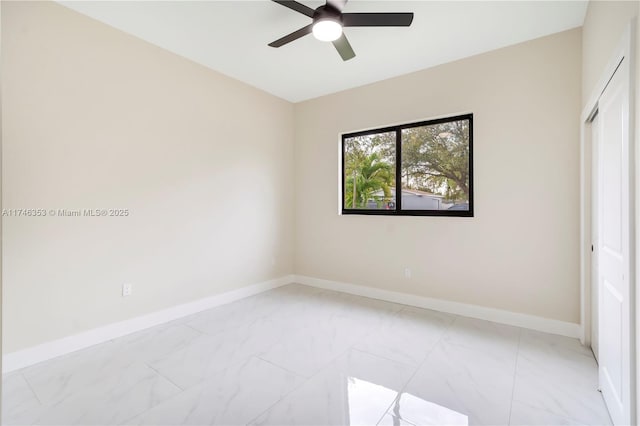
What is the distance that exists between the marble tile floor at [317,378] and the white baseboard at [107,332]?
0.28ft

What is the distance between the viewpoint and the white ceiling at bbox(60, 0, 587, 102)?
269cm

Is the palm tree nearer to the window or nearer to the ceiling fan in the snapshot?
the window

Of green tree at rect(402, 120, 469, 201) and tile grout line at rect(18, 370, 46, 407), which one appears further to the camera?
green tree at rect(402, 120, 469, 201)

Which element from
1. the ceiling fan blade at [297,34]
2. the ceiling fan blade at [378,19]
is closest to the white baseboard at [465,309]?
the ceiling fan blade at [378,19]

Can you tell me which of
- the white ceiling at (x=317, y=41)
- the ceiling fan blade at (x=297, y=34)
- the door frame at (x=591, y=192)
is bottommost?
the door frame at (x=591, y=192)

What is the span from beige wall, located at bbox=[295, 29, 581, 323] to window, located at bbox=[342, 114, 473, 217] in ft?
0.41

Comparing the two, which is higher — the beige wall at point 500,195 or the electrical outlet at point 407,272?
the beige wall at point 500,195

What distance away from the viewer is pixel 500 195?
129 inches

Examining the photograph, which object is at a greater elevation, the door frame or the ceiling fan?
the ceiling fan

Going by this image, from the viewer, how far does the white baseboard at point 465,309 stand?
301 cm

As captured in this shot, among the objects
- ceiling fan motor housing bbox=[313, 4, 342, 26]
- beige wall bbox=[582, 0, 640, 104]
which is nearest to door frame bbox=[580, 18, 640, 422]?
beige wall bbox=[582, 0, 640, 104]

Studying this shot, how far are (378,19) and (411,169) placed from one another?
1.87 m

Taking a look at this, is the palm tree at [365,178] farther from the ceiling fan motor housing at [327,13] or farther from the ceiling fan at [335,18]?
the ceiling fan motor housing at [327,13]

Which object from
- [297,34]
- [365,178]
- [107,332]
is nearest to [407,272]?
[365,178]
